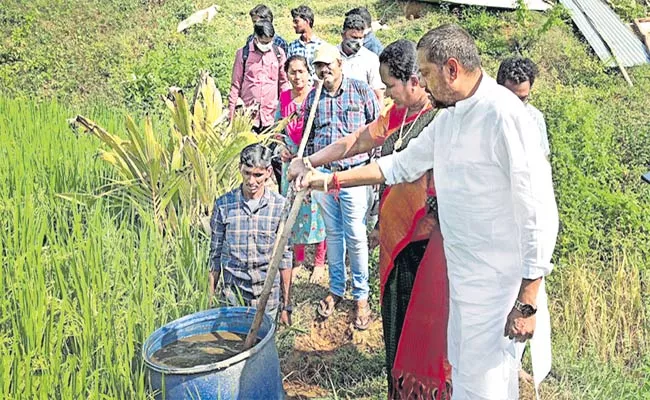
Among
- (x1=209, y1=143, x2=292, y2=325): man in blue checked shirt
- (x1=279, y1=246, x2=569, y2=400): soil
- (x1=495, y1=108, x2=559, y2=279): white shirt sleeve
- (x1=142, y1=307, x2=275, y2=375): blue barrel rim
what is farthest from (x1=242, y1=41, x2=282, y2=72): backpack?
(x1=495, y1=108, x2=559, y2=279): white shirt sleeve

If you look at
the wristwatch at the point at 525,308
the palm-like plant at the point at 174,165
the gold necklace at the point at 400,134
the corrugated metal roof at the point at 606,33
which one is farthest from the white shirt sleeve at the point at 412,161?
the corrugated metal roof at the point at 606,33

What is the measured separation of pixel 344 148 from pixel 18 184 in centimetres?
219

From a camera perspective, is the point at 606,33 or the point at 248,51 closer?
the point at 248,51

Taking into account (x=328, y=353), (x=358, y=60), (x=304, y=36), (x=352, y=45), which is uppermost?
(x=304, y=36)

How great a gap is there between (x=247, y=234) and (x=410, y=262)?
0.81 m

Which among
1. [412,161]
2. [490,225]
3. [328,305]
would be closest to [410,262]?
[412,161]

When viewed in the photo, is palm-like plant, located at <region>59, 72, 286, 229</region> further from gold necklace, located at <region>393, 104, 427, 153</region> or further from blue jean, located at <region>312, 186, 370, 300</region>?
gold necklace, located at <region>393, 104, 427, 153</region>

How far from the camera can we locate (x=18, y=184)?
4.11m

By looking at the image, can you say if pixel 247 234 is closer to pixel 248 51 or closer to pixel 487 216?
pixel 487 216

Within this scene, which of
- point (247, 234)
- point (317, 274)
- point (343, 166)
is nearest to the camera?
point (247, 234)

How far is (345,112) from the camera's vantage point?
3.84 metres

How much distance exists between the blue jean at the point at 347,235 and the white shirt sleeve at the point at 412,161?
1079 mm

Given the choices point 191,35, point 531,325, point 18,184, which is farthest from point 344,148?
point 191,35

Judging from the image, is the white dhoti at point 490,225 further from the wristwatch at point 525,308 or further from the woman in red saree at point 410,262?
the woman in red saree at point 410,262
